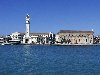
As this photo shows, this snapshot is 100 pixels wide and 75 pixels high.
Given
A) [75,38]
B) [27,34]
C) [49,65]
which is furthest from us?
[75,38]

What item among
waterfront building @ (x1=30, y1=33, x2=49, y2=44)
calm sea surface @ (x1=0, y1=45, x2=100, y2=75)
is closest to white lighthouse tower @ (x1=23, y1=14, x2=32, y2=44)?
waterfront building @ (x1=30, y1=33, x2=49, y2=44)

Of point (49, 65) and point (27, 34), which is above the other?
point (27, 34)

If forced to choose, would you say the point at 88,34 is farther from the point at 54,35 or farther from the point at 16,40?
the point at 16,40

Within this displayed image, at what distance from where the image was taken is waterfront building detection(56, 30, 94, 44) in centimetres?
11994

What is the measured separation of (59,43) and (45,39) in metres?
6.44

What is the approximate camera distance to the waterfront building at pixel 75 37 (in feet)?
393

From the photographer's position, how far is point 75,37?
4747 inches

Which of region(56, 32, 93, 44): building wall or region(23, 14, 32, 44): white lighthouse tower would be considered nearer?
region(23, 14, 32, 44): white lighthouse tower

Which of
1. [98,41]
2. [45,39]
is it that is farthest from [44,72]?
[98,41]

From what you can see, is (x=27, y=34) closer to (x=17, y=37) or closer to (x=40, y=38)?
(x=40, y=38)

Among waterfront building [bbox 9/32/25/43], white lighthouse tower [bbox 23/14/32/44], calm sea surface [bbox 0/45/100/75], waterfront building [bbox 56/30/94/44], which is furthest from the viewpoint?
waterfront building [bbox 9/32/25/43]

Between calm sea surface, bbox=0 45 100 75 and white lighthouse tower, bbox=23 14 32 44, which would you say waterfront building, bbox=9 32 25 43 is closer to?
white lighthouse tower, bbox=23 14 32 44

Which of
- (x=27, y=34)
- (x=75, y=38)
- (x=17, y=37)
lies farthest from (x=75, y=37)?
(x=17, y=37)

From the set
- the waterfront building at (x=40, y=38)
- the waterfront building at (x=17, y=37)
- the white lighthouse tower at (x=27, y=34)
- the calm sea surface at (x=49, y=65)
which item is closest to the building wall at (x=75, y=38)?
the waterfront building at (x=40, y=38)
